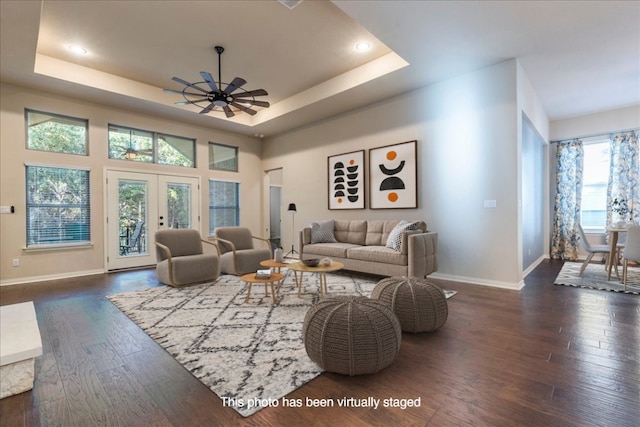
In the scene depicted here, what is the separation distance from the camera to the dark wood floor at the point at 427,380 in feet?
4.98

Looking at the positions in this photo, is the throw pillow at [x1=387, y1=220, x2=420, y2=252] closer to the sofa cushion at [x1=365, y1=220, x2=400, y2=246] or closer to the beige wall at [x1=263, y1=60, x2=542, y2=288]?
the sofa cushion at [x1=365, y1=220, x2=400, y2=246]

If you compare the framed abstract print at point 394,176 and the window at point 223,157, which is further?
the window at point 223,157

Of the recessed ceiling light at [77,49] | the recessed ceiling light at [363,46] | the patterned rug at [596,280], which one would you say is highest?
the recessed ceiling light at [77,49]

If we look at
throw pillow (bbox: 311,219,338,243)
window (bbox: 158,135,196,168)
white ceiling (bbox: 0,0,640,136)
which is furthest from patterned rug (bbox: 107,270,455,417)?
window (bbox: 158,135,196,168)

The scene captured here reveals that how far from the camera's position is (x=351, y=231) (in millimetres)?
5652

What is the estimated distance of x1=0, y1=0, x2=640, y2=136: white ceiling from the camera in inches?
125

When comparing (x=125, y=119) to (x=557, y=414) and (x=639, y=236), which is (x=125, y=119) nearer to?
(x=557, y=414)

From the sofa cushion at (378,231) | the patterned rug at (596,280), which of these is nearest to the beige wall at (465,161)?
the sofa cushion at (378,231)

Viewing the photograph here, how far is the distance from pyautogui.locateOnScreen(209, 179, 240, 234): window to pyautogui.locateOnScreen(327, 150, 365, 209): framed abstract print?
2.72 m

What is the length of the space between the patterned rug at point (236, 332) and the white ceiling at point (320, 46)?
10.5 ft

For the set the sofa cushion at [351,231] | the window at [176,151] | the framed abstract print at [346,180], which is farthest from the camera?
the window at [176,151]

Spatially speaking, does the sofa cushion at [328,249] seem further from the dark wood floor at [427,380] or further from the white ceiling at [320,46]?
the white ceiling at [320,46]

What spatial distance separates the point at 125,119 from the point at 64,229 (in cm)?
234

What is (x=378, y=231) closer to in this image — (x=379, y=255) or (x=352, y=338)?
(x=379, y=255)
